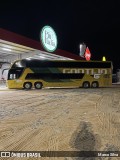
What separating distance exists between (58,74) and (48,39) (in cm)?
403

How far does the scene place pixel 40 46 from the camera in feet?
71.4

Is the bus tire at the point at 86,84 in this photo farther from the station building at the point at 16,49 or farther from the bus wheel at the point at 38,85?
the station building at the point at 16,49

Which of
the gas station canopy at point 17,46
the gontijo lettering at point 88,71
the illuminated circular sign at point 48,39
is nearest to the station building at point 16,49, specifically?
the gas station canopy at point 17,46

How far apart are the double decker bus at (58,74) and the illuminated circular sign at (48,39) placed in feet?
6.19

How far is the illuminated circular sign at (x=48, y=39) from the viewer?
21716mm

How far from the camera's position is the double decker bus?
67.8 ft

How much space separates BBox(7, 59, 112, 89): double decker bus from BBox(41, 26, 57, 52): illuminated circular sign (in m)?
1.89

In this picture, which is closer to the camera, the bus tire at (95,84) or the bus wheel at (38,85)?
the bus wheel at (38,85)

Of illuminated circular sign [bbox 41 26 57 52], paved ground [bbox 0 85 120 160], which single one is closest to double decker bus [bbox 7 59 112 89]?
illuminated circular sign [bbox 41 26 57 52]

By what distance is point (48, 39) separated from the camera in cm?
2266

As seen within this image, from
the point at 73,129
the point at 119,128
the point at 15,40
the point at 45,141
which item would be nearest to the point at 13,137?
the point at 45,141

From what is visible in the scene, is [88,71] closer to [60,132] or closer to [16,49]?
[16,49]

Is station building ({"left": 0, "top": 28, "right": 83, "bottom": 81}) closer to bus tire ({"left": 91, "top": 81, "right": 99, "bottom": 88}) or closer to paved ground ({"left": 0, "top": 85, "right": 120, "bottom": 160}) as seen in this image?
bus tire ({"left": 91, "top": 81, "right": 99, "bottom": 88})

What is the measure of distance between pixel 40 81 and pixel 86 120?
15.3m
